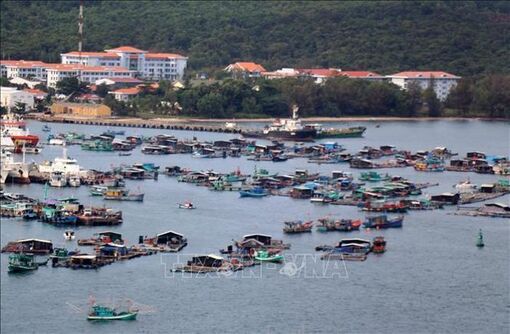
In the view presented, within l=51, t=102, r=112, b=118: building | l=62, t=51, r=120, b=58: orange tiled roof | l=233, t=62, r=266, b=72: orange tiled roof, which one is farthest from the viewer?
l=233, t=62, r=266, b=72: orange tiled roof

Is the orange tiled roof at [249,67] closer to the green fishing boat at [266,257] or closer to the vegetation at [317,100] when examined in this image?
the vegetation at [317,100]

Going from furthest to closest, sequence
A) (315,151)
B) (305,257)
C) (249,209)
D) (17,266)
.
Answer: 1. (315,151)
2. (249,209)
3. (305,257)
4. (17,266)

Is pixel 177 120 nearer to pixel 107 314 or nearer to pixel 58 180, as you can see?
pixel 58 180

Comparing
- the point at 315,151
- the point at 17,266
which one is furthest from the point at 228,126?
the point at 17,266

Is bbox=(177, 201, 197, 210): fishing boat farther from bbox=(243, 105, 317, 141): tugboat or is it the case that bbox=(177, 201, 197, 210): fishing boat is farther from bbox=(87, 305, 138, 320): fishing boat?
bbox=(243, 105, 317, 141): tugboat

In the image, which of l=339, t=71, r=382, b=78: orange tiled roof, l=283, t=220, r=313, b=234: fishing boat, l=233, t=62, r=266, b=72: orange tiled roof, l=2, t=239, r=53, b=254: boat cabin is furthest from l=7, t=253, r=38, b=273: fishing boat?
l=233, t=62, r=266, b=72: orange tiled roof

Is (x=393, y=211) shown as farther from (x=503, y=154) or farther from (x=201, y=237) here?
(x=503, y=154)
